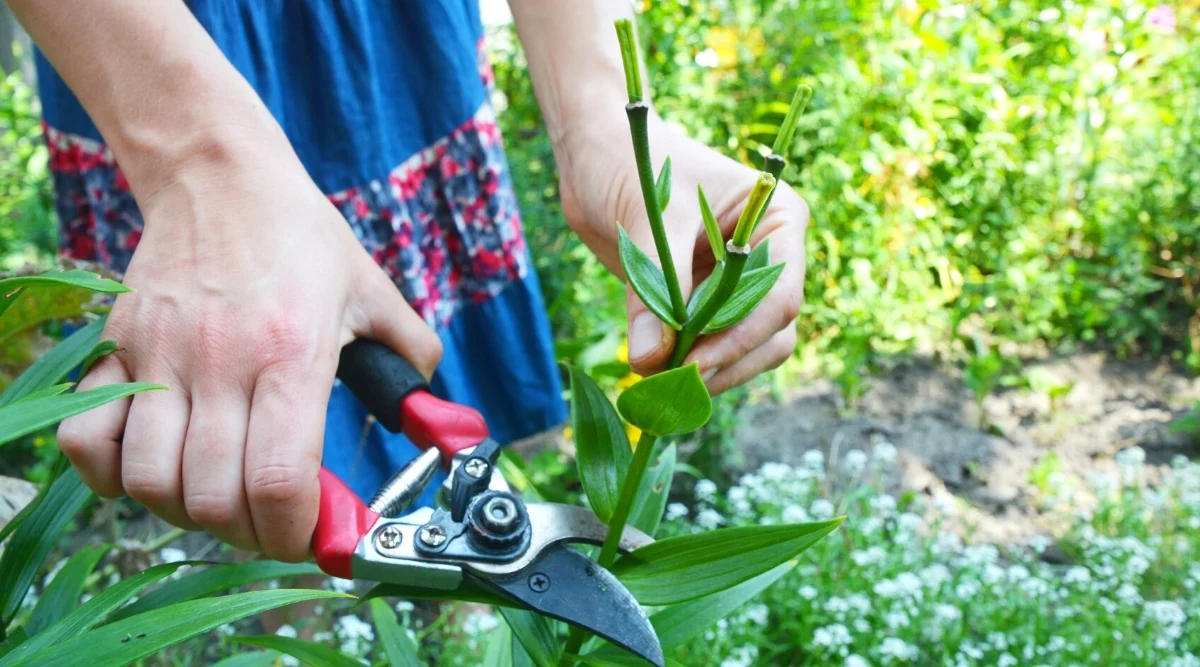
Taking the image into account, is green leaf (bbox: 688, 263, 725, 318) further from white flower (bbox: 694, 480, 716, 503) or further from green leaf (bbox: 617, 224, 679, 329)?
white flower (bbox: 694, 480, 716, 503)

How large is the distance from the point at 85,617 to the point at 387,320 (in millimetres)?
356

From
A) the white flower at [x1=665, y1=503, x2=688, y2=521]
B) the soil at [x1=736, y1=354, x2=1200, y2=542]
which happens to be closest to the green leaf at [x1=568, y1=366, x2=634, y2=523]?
the white flower at [x1=665, y1=503, x2=688, y2=521]

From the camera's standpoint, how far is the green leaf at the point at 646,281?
65cm

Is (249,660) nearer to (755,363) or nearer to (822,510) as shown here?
(755,363)

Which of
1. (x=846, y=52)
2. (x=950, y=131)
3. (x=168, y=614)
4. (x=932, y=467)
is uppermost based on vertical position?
(x=168, y=614)

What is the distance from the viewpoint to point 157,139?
805mm

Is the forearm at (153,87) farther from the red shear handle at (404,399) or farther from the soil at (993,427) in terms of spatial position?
the soil at (993,427)

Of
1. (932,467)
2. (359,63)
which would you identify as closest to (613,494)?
(359,63)

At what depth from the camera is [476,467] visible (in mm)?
861

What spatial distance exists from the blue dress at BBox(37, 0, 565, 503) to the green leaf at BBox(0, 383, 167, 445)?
0.65 meters

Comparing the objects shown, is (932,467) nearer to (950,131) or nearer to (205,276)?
(950,131)

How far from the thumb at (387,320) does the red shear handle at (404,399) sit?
11mm

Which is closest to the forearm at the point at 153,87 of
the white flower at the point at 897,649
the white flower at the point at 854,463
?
the white flower at the point at 897,649

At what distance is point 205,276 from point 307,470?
0.18 m
